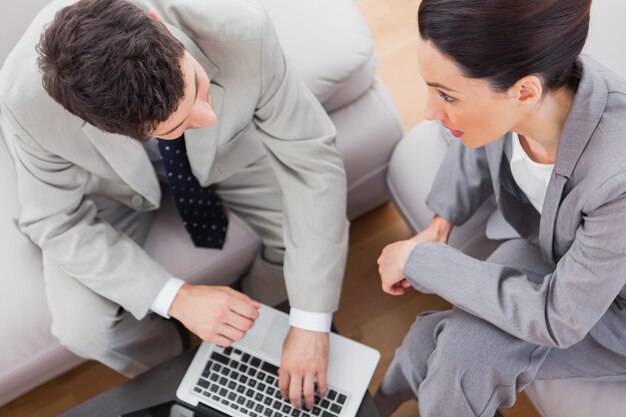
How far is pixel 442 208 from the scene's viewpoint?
1.47 metres

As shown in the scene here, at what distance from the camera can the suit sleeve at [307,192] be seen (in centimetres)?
138

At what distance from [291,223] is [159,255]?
348 millimetres

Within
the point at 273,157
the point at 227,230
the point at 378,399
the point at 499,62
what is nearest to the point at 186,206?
the point at 227,230

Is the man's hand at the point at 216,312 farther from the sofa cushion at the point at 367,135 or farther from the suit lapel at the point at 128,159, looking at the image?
the sofa cushion at the point at 367,135

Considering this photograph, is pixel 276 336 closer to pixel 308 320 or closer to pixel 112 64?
pixel 308 320

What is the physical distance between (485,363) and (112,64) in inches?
31.7

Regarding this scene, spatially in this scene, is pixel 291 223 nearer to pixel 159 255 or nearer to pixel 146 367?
pixel 159 255

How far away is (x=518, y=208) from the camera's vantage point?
139 cm

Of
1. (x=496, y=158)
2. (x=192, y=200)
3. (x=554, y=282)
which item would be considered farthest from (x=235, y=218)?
(x=554, y=282)

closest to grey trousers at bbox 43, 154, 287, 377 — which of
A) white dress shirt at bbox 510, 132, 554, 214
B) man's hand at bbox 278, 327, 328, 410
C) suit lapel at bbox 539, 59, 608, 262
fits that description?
man's hand at bbox 278, 327, 328, 410

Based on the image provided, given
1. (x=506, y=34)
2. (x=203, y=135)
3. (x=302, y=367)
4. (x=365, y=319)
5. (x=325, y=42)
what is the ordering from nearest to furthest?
(x=506, y=34) < (x=302, y=367) < (x=203, y=135) < (x=325, y=42) < (x=365, y=319)

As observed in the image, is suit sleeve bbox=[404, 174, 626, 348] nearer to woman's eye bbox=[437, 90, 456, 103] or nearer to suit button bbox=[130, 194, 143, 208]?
woman's eye bbox=[437, 90, 456, 103]

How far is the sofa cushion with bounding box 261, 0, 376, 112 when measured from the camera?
1568 millimetres

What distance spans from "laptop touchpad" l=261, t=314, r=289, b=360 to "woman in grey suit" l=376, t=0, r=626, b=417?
0.22m
